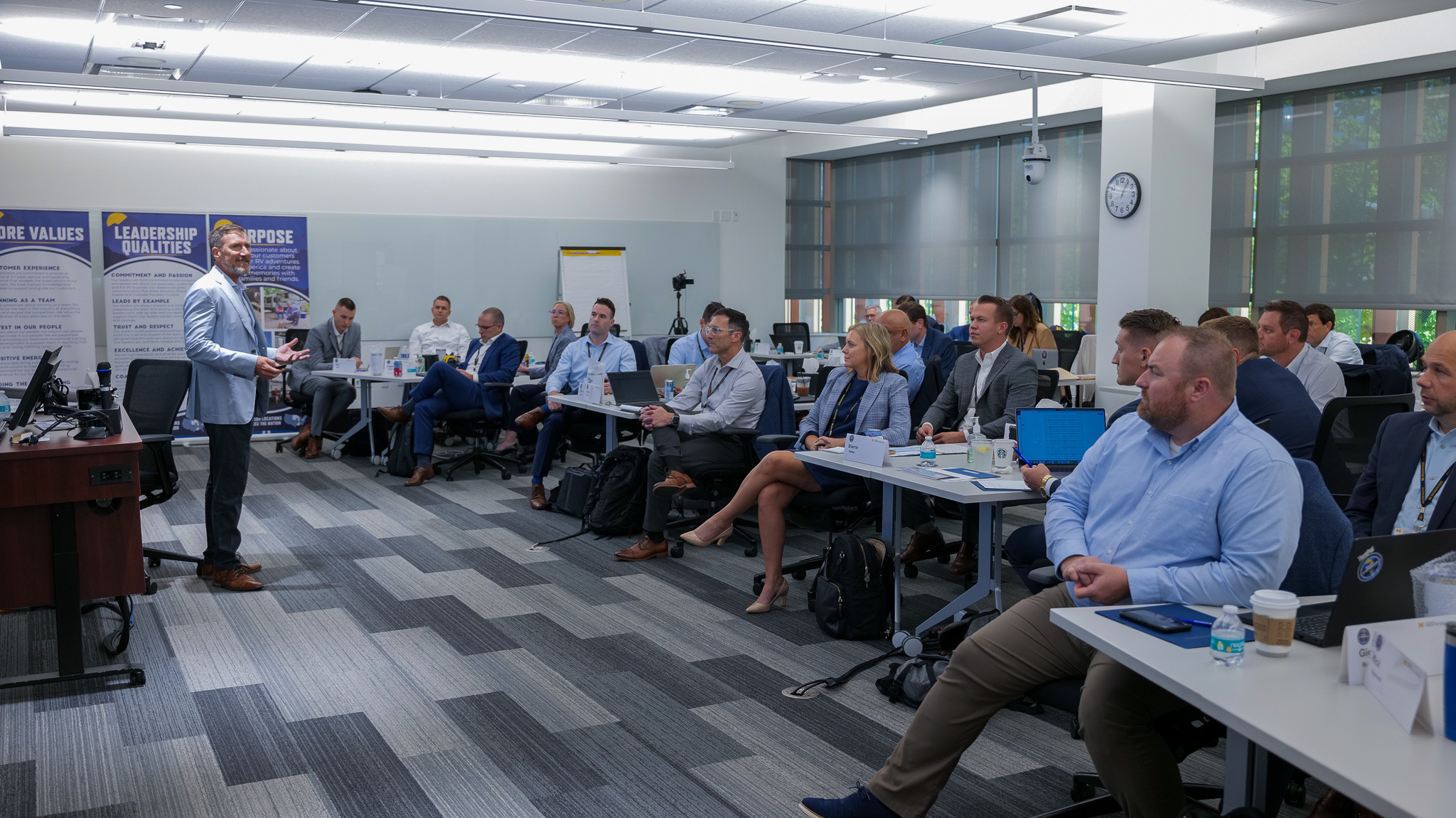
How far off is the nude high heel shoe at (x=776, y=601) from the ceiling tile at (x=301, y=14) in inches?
161

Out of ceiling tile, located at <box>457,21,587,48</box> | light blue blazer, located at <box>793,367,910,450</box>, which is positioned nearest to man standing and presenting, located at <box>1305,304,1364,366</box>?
light blue blazer, located at <box>793,367,910,450</box>

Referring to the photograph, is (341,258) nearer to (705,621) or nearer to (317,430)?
(317,430)

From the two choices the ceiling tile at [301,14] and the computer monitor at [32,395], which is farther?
the ceiling tile at [301,14]

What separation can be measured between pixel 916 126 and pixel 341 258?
235 inches

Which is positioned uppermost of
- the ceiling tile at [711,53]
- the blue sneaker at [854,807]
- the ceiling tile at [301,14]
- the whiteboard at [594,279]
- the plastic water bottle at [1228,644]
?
the ceiling tile at [711,53]

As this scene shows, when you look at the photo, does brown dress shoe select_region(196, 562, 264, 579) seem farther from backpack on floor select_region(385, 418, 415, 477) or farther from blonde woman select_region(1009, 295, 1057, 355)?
blonde woman select_region(1009, 295, 1057, 355)

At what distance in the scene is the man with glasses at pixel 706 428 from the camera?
5691 millimetres

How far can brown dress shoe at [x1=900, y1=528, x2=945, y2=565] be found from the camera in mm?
5629

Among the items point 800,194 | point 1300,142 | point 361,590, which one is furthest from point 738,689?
point 800,194

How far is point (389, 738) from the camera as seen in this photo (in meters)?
3.51

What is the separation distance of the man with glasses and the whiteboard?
6.43 meters

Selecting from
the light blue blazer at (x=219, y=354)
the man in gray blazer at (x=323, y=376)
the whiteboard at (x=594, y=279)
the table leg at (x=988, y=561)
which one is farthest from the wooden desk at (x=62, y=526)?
the whiteboard at (x=594, y=279)

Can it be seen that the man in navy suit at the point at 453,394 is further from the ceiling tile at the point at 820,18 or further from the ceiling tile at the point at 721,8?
the ceiling tile at the point at 820,18

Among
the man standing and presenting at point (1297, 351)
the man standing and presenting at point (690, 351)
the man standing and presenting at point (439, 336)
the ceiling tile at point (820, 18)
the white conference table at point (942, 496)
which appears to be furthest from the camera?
the man standing and presenting at point (439, 336)
